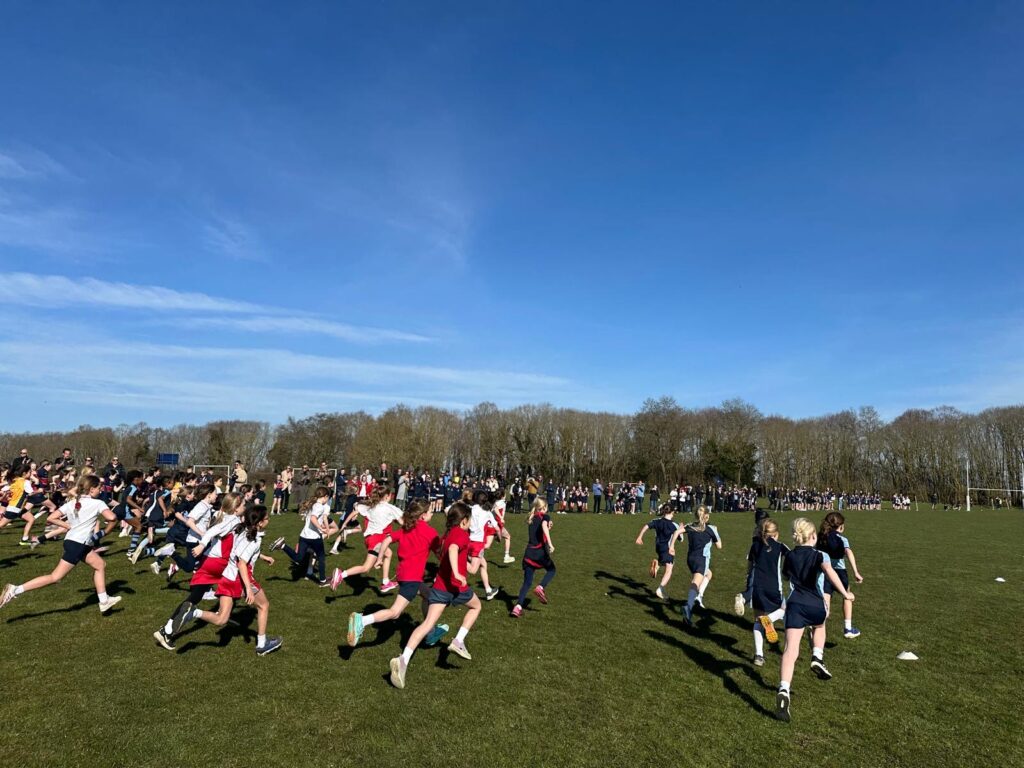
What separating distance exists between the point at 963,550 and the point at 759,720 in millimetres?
21380

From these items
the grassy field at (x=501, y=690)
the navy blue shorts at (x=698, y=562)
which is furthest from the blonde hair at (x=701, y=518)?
the grassy field at (x=501, y=690)

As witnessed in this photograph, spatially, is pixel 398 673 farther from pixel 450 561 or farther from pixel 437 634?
pixel 450 561

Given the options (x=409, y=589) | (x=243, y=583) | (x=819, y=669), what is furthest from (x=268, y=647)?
(x=819, y=669)

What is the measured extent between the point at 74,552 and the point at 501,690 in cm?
656

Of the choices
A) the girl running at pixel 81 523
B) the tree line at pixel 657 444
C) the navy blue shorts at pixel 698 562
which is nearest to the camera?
the girl running at pixel 81 523

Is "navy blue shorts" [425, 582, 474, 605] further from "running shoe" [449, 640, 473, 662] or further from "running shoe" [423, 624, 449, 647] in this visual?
"running shoe" [449, 640, 473, 662]

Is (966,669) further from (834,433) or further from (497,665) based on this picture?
(834,433)

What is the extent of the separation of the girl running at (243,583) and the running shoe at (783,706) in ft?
19.6

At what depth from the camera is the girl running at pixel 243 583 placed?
7453 mm

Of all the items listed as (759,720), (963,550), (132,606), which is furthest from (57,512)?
(963,550)

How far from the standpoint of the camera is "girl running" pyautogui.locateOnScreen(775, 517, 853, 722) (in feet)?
20.3

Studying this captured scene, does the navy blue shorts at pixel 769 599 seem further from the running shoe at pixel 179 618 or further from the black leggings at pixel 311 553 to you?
the black leggings at pixel 311 553

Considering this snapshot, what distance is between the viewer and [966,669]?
26.2 feet

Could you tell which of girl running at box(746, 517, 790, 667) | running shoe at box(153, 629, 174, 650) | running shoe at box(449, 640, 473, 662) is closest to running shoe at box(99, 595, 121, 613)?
running shoe at box(153, 629, 174, 650)
